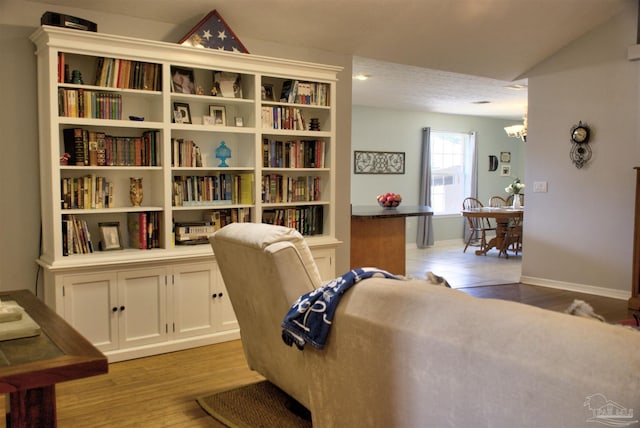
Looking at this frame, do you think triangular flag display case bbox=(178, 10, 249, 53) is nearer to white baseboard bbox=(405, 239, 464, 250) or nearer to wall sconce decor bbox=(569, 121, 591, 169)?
wall sconce decor bbox=(569, 121, 591, 169)

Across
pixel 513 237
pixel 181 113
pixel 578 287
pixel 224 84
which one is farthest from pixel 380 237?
pixel 513 237

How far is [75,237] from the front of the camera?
3.49 m

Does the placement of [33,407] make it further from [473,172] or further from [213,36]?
[473,172]

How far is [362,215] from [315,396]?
3444mm

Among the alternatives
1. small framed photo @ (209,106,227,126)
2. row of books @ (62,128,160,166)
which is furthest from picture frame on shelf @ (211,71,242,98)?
row of books @ (62,128,160,166)

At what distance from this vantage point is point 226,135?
169 inches

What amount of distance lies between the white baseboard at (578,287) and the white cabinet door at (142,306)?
13.4 ft

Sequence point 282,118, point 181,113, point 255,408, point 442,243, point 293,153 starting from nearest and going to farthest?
point 255,408, point 181,113, point 282,118, point 293,153, point 442,243

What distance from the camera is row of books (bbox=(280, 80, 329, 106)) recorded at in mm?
4320

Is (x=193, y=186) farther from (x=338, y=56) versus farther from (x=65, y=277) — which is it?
(x=338, y=56)

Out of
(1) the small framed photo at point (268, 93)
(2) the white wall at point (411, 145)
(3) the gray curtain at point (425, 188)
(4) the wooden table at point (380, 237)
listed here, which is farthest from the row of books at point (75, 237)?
(3) the gray curtain at point (425, 188)

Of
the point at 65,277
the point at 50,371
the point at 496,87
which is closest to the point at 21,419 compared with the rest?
the point at 50,371

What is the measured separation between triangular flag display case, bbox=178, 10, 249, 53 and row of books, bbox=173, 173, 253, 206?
0.93 m

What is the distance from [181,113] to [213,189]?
1.95ft
